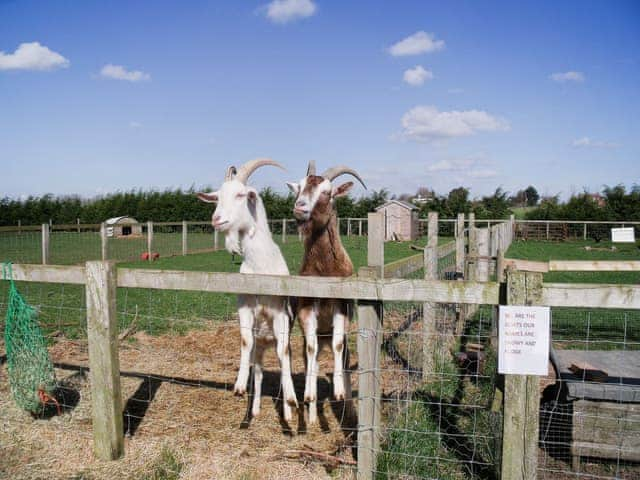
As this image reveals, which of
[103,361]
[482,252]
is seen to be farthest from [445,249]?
[103,361]

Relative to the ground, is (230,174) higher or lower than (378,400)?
higher

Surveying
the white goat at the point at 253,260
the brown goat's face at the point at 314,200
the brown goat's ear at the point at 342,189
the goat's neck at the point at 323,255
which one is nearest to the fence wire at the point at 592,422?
the goat's neck at the point at 323,255

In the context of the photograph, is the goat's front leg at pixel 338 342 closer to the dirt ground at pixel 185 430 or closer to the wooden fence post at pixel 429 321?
the dirt ground at pixel 185 430

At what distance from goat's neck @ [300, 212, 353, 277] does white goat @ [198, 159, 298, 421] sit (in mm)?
286

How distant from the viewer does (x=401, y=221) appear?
1540 inches

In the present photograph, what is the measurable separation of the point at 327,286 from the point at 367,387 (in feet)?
2.34

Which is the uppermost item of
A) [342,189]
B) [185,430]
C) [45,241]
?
[342,189]

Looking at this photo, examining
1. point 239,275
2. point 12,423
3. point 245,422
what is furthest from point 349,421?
point 12,423

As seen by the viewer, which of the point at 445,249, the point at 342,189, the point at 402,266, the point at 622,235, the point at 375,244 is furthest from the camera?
the point at 622,235

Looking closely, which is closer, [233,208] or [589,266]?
[233,208]

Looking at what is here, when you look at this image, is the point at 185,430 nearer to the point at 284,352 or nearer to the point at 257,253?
the point at 284,352

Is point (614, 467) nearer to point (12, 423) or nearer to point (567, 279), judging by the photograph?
point (12, 423)

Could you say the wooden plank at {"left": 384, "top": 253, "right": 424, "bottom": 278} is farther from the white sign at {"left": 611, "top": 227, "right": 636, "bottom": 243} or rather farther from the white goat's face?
the white sign at {"left": 611, "top": 227, "right": 636, "bottom": 243}

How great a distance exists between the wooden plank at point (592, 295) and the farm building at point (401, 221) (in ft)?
117
